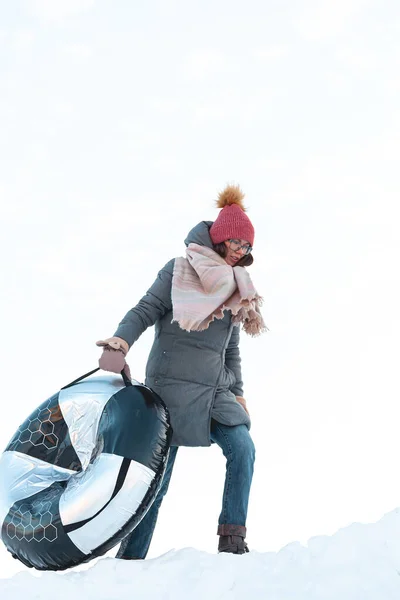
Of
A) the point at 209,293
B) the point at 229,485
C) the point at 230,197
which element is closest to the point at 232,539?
the point at 229,485

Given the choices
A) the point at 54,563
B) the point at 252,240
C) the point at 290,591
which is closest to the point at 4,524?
the point at 54,563

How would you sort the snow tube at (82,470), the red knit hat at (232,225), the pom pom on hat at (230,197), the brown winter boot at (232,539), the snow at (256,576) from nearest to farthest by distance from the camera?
the snow at (256,576), the snow tube at (82,470), the brown winter boot at (232,539), the red knit hat at (232,225), the pom pom on hat at (230,197)

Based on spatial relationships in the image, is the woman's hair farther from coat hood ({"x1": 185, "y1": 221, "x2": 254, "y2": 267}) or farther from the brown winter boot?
the brown winter boot

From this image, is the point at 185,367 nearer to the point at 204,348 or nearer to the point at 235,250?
the point at 204,348

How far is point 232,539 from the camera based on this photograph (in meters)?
3.01

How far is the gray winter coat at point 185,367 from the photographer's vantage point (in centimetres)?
315

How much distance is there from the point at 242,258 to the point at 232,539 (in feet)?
4.01

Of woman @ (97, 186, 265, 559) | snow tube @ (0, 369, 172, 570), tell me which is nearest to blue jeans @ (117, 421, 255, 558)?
woman @ (97, 186, 265, 559)

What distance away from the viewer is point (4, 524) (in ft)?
9.39

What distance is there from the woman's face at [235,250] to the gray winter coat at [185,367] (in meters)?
0.25

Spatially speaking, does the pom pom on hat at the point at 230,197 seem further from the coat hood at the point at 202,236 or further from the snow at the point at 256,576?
A: the snow at the point at 256,576

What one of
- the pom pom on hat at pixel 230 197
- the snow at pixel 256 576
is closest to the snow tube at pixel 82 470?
the snow at pixel 256 576

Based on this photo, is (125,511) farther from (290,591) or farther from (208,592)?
(290,591)

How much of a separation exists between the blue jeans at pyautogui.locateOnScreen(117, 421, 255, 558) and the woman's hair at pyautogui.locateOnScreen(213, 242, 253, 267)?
2.43ft
